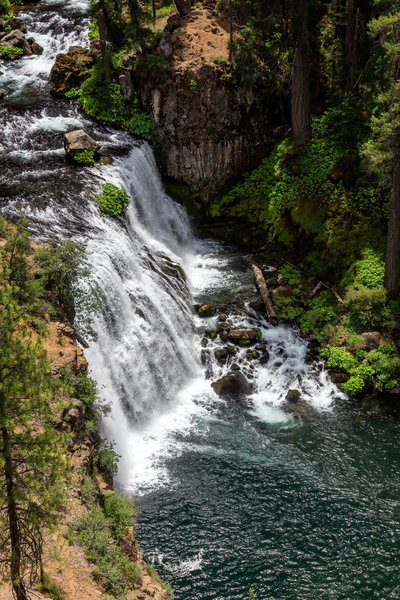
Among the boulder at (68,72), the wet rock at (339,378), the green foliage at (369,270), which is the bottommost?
the wet rock at (339,378)

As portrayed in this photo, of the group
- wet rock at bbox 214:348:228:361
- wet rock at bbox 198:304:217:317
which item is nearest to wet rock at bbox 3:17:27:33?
wet rock at bbox 198:304:217:317

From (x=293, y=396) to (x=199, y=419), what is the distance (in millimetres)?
3123

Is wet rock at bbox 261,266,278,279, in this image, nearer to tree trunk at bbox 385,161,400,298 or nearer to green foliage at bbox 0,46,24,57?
tree trunk at bbox 385,161,400,298

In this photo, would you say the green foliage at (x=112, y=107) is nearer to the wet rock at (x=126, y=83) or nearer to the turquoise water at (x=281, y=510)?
the wet rock at (x=126, y=83)

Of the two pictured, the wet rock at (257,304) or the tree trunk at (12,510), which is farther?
the wet rock at (257,304)

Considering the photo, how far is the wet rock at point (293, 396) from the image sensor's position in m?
15.6

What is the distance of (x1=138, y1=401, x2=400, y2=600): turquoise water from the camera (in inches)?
410

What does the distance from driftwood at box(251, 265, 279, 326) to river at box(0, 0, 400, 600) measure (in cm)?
35

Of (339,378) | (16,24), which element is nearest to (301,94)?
(339,378)

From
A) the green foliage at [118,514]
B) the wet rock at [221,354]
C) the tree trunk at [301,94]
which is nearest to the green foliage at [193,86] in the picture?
the tree trunk at [301,94]

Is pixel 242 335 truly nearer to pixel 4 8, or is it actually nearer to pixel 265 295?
pixel 265 295

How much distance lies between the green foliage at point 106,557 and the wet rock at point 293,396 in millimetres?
7813

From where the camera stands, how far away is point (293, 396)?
51.3 ft

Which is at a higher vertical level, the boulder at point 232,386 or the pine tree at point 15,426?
the pine tree at point 15,426
